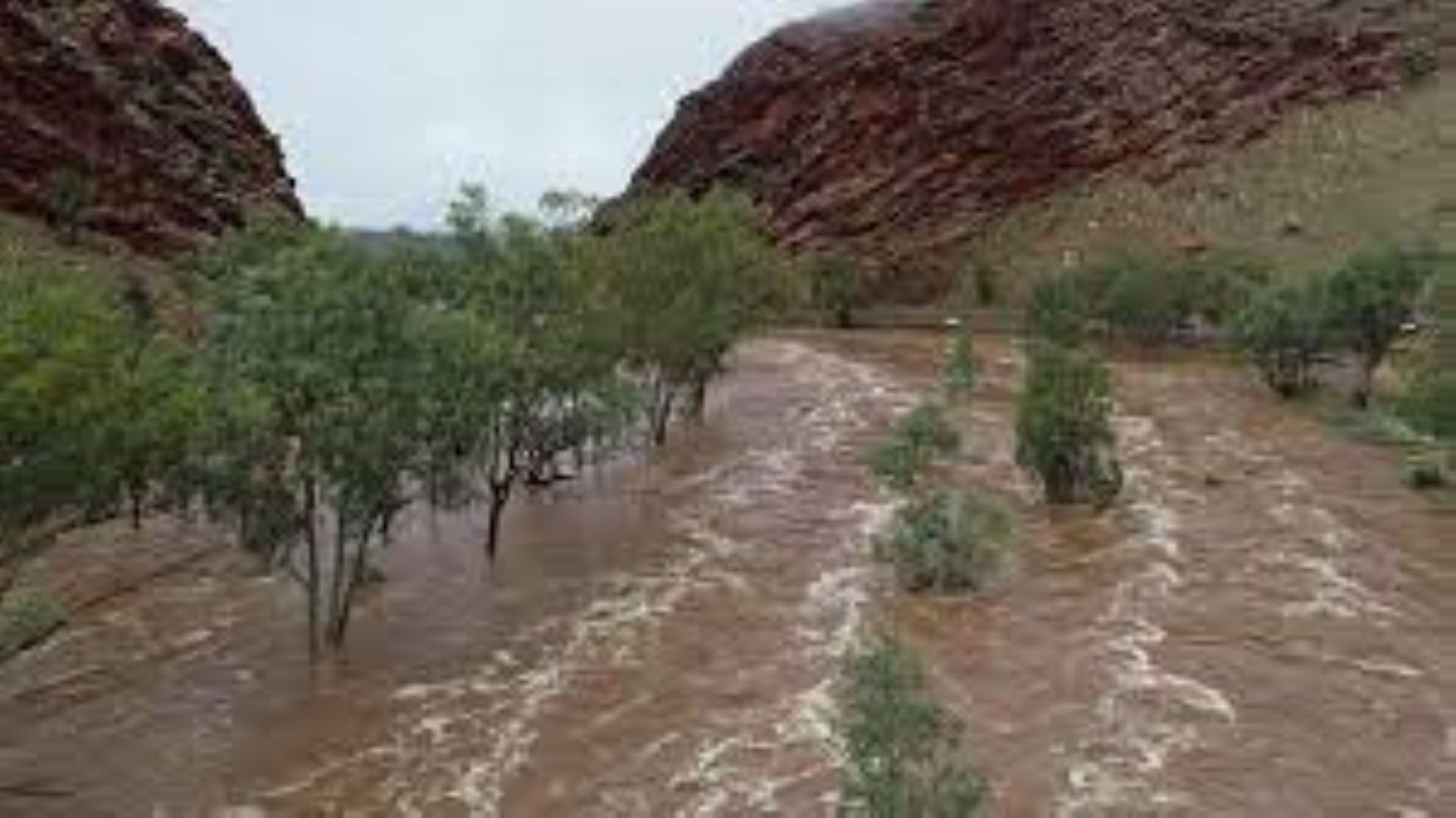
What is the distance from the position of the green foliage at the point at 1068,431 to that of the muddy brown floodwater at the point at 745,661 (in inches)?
32.7

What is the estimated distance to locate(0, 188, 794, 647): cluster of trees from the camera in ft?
112

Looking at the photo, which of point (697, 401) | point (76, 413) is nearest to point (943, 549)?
point (76, 413)

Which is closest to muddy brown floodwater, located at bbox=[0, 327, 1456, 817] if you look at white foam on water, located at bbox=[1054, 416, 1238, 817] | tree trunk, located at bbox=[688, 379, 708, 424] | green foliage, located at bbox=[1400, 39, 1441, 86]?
white foam on water, located at bbox=[1054, 416, 1238, 817]

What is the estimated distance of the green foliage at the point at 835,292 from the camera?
11300cm

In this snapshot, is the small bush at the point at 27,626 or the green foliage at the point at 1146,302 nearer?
the small bush at the point at 27,626

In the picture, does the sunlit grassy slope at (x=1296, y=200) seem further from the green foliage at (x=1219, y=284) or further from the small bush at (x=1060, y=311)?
the small bush at (x=1060, y=311)

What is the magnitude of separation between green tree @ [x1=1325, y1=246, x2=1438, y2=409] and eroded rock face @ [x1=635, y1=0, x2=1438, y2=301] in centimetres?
3955

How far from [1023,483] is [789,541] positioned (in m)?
8.30

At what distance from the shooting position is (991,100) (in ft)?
452

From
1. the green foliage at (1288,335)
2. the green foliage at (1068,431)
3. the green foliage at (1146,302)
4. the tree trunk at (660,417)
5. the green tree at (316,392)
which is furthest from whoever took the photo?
the green foliage at (1146,302)

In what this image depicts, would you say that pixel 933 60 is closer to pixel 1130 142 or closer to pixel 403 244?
pixel 1130 142

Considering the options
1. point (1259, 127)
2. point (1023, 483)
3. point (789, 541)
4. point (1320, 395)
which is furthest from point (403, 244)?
point (1259, 127)

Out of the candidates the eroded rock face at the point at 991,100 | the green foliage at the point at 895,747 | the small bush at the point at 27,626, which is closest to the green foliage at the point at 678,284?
the small bush at the point at 27,626

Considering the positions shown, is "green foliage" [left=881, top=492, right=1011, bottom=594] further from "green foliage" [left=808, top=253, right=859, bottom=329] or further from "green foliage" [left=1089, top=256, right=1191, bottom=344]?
"green foliage" [left=808, top=253, right=859, bottom=329]
